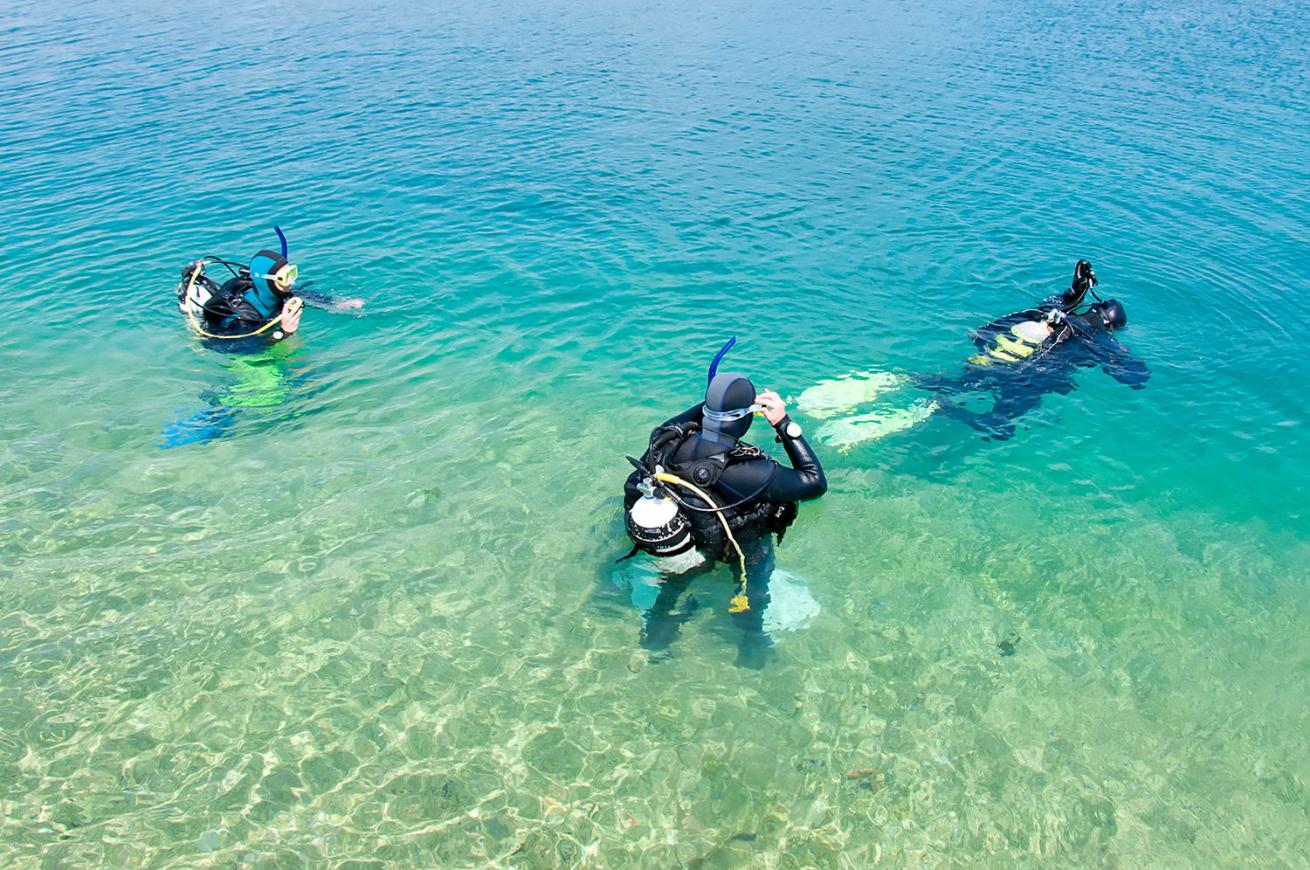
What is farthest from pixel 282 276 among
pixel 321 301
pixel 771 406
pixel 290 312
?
pixel 771 406

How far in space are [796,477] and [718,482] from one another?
1.97 ft

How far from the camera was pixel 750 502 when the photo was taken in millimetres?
6062

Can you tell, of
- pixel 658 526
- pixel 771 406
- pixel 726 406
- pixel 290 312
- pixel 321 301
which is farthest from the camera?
pixel 321 301

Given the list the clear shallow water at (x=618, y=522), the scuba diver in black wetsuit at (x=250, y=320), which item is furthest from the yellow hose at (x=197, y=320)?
the clear shallow water at (x=618, y=522)

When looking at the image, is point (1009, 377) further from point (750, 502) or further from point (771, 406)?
point (750, 502)

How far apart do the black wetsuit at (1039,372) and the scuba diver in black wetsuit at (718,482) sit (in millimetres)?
4905

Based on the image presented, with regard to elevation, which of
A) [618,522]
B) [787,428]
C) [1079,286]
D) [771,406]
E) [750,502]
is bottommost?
[618,522]

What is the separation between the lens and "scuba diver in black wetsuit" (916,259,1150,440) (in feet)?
34.2

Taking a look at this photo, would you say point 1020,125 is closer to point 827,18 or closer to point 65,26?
point 827,18

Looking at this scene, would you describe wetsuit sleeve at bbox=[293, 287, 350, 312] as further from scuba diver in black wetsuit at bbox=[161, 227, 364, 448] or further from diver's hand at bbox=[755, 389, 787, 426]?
diver's hand at bbox=[755, 389, 787, 426]

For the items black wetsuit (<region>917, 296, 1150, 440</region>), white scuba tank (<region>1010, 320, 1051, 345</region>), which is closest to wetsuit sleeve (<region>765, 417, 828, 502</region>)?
black wetsuit (<region>917, 296, 1150, 440</region>)

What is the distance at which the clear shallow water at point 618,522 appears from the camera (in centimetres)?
564

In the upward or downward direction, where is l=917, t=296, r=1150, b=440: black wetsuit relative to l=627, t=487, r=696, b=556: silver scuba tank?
downward

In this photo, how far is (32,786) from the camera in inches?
215
